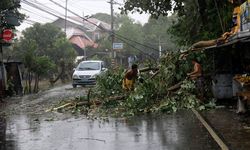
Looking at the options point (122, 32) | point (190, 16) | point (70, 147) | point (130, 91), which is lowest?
point (70, 147)

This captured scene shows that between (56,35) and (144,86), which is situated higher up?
(56,35)

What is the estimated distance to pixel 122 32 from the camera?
2537 inches

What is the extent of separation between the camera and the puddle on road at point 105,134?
31.4ft

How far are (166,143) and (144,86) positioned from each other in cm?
641

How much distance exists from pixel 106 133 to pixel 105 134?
142 mm

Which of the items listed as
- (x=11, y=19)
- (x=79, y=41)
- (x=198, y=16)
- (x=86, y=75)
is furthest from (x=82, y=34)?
(x=198, y=16)

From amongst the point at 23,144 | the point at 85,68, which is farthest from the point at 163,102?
the point at 85,68

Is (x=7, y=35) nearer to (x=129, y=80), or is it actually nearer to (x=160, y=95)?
(x=129, y=80)

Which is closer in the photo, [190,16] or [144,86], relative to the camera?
[144,86]

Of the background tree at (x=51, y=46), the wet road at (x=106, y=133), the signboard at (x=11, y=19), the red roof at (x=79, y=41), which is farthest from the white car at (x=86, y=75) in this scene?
the red roof at (x=79, y=41)

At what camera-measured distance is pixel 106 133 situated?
37.0 feet

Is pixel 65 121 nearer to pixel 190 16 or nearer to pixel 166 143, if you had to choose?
pixel 166 143

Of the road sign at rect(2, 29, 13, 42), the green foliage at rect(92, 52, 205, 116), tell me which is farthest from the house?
the green foliage at rect(92, 52, 205, 116)

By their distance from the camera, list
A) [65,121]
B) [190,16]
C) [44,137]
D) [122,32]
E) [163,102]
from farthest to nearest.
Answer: [122,32] < [190,16] < [163,102] < [65,121] < [44,137]
